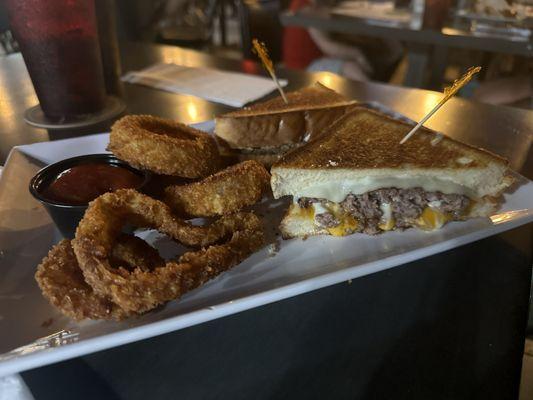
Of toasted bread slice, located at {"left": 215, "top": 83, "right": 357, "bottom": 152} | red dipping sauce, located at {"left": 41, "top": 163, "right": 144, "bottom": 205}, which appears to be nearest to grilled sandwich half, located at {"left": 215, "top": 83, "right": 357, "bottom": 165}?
toasted bread slice, located at {"left": 215, "top": 83, "right": 357, "bottom": 152}

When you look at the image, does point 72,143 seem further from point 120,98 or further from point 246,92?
point 246,92

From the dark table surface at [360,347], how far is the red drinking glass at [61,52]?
5.73ft

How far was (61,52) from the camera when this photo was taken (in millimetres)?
2357

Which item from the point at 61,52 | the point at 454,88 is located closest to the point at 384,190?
the point at 454,88

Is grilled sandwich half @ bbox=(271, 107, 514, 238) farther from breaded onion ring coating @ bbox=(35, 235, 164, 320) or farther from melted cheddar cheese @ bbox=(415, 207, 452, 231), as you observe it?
breaded onion ring coating @ bbox=(35, 235, 164, 320)

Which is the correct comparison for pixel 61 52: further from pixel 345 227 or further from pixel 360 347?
pixel 360 347

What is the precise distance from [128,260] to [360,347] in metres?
0.75

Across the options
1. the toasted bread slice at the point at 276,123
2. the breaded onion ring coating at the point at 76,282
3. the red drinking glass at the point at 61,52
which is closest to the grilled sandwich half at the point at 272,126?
the toasted bread slice at the point at 276,123

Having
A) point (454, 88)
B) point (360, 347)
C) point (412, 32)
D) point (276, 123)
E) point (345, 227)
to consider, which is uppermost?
point (454, 88)

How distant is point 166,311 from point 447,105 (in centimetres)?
233

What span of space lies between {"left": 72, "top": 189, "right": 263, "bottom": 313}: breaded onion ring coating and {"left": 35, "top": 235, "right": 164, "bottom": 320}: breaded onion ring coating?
0.03 metres

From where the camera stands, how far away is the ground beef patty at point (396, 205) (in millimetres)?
1638

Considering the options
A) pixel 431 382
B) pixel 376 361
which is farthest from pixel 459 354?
pixel 376 361

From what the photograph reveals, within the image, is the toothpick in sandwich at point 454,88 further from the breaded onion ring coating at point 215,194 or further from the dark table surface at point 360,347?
the breaded onion ring coating at point 215,194
